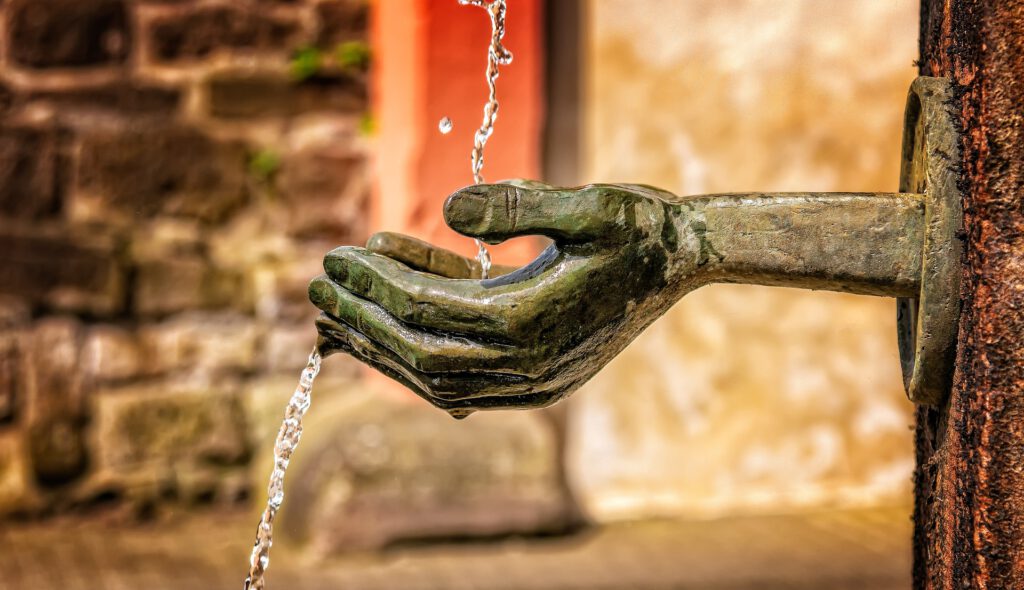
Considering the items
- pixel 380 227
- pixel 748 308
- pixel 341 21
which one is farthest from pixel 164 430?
pixel 748 308

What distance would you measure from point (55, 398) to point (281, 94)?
1047 millimetres

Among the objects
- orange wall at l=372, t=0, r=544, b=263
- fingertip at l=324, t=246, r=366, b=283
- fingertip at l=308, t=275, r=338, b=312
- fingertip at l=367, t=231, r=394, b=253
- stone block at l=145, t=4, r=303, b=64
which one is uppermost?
stone block at l=145, t=4, r=303, b=64

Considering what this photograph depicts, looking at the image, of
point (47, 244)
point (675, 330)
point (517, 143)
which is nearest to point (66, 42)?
point (47, 244)

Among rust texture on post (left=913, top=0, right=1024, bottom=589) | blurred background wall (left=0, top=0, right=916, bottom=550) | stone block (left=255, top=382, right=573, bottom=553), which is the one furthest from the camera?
blurred background wall (left=0, top=0, right=916, bottom=550)

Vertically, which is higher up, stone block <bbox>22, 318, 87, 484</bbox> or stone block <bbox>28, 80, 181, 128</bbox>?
stone block <bbox>28, 80, 181, 128</bbox>

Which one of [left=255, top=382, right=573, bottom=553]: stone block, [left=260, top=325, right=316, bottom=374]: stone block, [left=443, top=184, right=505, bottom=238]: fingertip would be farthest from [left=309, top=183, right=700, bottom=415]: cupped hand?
[left=260, top=325, right=316, bottom=374]: stone block

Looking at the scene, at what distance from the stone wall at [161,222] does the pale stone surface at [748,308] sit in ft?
2.63

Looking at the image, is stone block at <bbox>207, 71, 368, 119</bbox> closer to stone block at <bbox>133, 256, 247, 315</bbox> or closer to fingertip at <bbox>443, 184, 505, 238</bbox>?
stone block at <bbox>133, 256, 247, 315</bbox>

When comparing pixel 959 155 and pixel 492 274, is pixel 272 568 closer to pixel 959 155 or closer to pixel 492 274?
pixel 492 274

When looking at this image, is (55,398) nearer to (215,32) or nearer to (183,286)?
(183,286)

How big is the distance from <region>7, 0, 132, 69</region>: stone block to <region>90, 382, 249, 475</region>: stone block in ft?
3.03

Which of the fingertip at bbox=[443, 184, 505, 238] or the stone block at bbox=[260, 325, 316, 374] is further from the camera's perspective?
the stone block at bbox=[260, 325, 316, 374]

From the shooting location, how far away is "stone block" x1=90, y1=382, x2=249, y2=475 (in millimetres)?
2955

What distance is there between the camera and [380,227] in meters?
3.03
